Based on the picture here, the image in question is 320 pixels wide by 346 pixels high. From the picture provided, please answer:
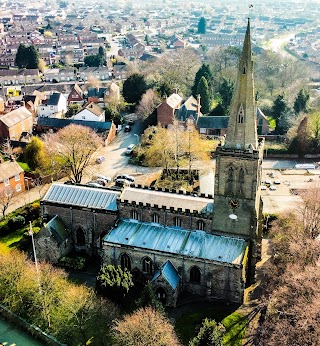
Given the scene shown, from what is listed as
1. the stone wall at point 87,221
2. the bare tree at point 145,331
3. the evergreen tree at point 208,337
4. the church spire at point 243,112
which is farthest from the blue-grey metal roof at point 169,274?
the church spire at point 243,112

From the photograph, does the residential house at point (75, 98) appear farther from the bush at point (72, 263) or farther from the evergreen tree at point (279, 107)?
the bush at point (72, 263)

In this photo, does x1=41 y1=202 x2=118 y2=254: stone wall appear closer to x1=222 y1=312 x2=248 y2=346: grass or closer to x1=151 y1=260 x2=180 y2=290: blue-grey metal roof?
x1=151 y1=260 x2=180 y2=290: blue-grey metal roof

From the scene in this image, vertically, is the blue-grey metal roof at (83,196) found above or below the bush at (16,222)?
above

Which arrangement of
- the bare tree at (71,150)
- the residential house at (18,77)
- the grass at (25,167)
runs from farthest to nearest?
the residential house at (18,77)
the grass at (25,167)
the bare tree at (71,150)

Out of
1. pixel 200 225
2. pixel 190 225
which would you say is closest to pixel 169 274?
pixel 190 225

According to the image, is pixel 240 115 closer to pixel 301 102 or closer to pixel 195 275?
pixel 195 275

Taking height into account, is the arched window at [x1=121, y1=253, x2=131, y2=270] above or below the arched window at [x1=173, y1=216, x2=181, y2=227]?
below

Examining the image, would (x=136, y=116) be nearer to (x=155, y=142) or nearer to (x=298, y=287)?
(x=155, y=142)

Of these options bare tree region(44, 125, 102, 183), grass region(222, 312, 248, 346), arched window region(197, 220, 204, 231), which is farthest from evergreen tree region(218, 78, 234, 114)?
grass region(222, 312, 248, 346)
